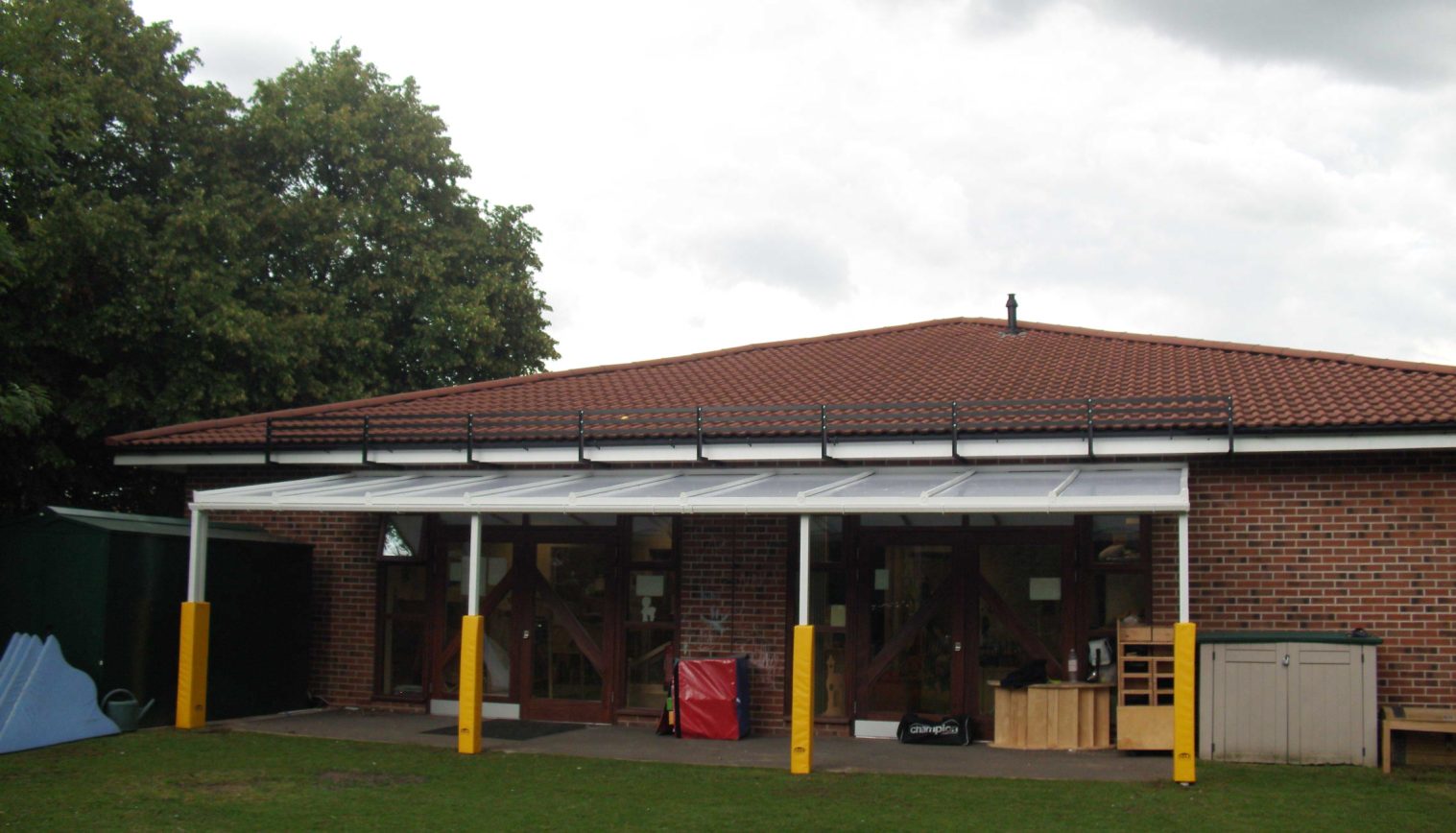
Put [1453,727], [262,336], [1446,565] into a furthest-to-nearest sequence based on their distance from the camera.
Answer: [262,336]
[1446,565]
[1453,727]

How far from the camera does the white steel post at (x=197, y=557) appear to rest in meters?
13.8

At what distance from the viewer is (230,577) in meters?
14.7

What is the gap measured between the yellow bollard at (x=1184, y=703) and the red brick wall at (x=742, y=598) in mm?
4516

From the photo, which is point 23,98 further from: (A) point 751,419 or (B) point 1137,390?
(B) point 1137,390

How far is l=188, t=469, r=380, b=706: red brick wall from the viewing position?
621 inches

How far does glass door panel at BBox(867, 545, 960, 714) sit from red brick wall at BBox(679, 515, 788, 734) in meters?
0.97

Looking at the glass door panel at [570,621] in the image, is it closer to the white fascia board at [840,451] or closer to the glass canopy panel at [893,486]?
the white fascia board at [840,451]

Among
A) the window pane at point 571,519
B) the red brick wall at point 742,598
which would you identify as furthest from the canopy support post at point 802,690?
the window pane at point 571,519

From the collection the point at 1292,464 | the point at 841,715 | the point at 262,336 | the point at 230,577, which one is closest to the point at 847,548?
the point at 841,715

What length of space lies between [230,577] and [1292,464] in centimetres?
1066

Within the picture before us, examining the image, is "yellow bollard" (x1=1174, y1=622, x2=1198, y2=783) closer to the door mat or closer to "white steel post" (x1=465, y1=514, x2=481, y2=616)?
"white steel post" (x1=465, y1=514, x2=481, y2=616)

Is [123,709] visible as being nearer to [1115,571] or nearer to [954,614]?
[954,614]

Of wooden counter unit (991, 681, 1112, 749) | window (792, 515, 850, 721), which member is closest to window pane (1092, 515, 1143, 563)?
wooden counter unit (991, 681, 1112, 749)

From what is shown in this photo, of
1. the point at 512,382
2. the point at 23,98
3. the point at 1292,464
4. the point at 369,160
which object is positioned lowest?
the point at 1292,464
